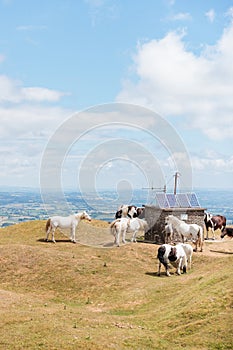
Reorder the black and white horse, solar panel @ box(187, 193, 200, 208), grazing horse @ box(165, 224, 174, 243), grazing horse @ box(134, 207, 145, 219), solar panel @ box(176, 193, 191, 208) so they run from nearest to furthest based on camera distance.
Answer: grazing horse @ box(165, 224, 174, 243) → solar panel @ box(176, 193, 191, 208) → solar panel @ box(187, 193, 200, 208) → grazing horse @ box(134, 207, 145, 219) → the black and white horse

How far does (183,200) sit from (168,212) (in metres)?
Result: 2.37

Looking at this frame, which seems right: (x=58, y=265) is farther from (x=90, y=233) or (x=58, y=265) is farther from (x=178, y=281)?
(x=90, y=233)

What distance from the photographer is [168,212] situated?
33969mm

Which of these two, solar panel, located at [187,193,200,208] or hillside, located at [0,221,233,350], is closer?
hillside, located at [0,221,233,350]

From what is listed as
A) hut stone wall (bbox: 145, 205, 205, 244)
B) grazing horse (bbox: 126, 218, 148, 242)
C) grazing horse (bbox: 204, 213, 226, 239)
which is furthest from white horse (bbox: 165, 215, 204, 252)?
grazing horse (bbox: 204, 213, 226, 239)

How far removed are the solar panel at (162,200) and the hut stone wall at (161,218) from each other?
18.1 inches

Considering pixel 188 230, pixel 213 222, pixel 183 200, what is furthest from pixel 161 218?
pixel 213 222

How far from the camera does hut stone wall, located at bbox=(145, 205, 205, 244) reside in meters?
33.9

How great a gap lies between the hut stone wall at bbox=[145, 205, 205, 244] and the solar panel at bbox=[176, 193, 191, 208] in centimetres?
51

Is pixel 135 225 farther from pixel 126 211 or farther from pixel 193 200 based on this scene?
pixel 126 211

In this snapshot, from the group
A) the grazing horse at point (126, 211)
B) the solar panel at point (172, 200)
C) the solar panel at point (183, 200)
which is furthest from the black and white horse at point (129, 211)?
the solar panel at point (183, 200)

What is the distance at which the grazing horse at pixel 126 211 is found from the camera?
40.2 metres

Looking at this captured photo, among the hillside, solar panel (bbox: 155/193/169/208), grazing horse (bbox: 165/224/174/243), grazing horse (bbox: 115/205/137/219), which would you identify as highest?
solar panel (bbox: 155/193/169/208)

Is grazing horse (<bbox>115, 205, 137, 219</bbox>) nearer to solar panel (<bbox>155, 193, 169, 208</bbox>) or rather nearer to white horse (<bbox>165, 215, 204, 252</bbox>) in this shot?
solar panel (<bbox>155, 193, 169, 208</bbox>)
